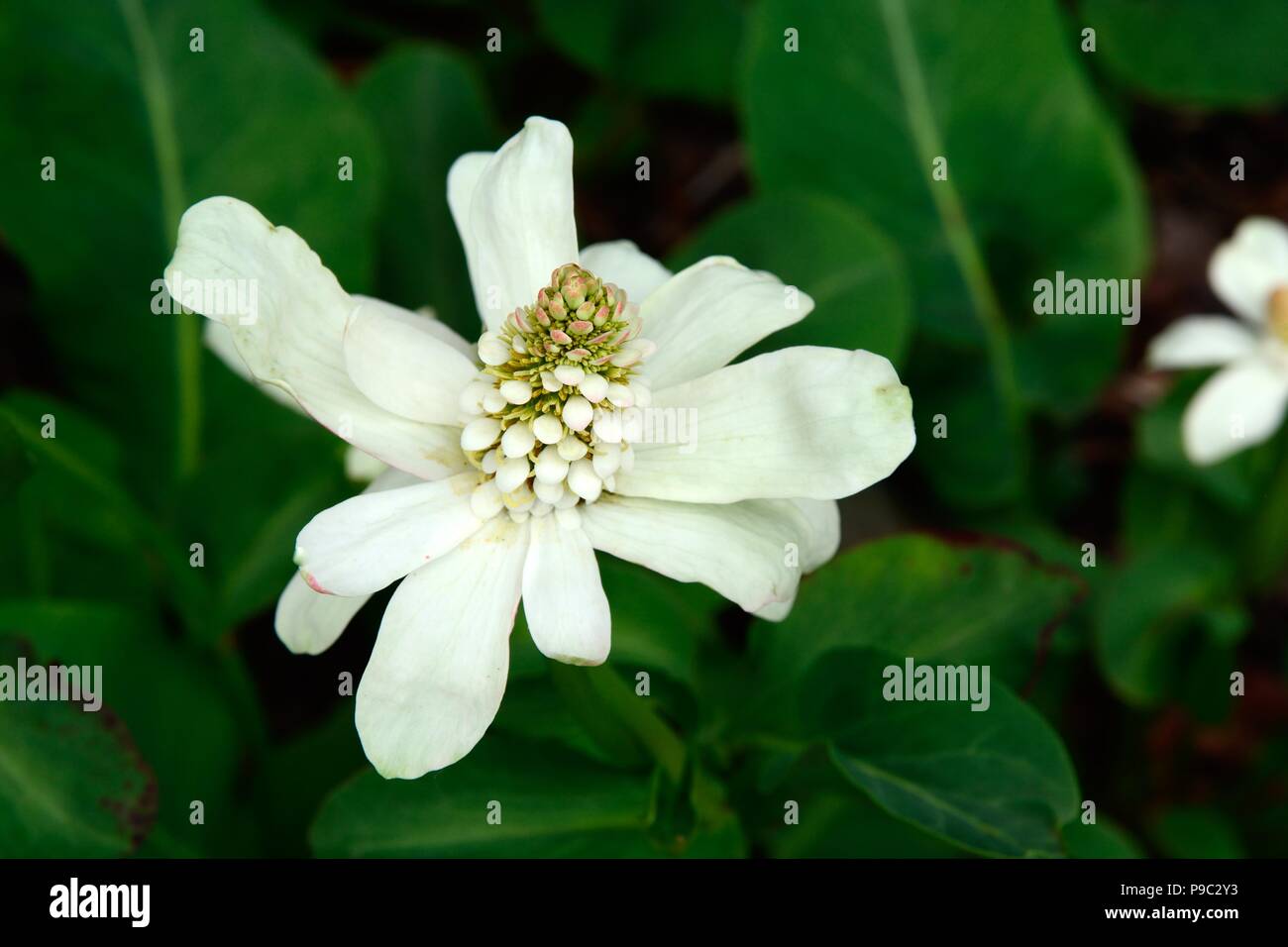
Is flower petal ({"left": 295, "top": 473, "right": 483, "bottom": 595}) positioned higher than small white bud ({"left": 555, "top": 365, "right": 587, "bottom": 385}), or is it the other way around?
small white bud ({"left": 555, "top": 365, "right": 587, "bottom": 385})

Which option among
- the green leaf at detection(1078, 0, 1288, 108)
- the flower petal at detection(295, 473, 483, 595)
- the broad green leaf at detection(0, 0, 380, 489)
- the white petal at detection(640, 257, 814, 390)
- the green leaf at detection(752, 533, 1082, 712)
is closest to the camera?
the flower petal at detection(295, 473, 483, 595)

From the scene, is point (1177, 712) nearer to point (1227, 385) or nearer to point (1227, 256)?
point (1227, 385)

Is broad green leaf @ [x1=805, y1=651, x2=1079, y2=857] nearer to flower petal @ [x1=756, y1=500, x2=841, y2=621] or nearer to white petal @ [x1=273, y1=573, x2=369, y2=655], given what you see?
flower petal @ [x1=756, y1=500, x2=841, y2=621]

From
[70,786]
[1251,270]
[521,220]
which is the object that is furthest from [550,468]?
[1251,270]

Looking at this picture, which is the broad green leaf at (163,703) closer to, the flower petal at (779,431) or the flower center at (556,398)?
the flower center at (556,398)

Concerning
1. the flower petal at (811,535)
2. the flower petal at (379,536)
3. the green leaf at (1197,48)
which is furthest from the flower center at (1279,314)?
the flower petal at (379,536)

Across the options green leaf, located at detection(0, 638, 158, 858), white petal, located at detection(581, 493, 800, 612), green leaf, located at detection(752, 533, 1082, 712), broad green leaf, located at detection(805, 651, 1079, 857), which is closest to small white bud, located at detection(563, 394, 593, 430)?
white petal, located at detection(581, 493, 800, 612)
